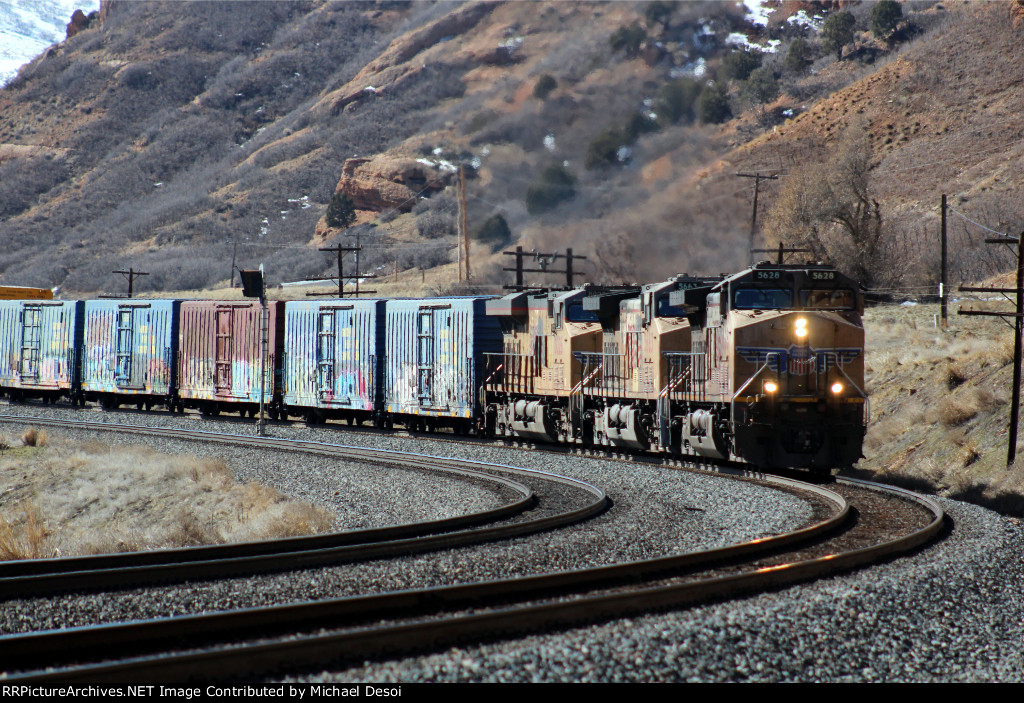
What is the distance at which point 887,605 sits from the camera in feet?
26.3

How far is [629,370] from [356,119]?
107 meters

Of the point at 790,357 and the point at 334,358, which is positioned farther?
the point at 334,358

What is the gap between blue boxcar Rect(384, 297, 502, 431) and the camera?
23.9 meters

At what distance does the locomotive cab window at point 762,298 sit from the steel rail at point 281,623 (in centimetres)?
731

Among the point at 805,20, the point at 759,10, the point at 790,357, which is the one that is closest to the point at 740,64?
the point at 759,10

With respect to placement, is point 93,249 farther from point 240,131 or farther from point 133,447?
point 133,447

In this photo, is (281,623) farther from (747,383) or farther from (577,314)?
(577,314)

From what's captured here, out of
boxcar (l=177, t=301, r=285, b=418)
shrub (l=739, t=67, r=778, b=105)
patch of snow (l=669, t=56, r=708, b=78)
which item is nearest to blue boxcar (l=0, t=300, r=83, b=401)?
boxcar (l=177, t=301, r=285, b=418)

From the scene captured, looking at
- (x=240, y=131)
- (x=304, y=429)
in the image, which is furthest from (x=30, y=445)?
(x=240, y=131)

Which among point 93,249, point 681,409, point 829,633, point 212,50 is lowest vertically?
point 829,633

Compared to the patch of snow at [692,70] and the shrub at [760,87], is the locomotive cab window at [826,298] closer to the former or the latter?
the patch of snow at [692,70]

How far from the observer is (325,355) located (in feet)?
89.7

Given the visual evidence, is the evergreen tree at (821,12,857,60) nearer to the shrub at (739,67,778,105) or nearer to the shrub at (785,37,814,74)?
the shrub at (785,37,814,74)

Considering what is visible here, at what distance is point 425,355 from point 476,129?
211 ft
